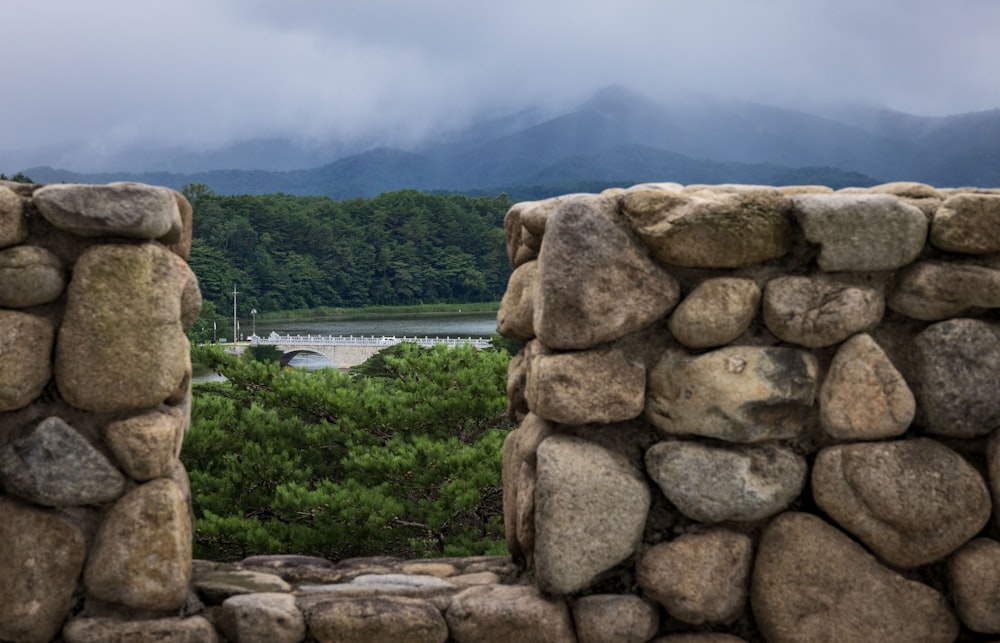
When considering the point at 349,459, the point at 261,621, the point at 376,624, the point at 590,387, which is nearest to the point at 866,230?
the point at 590,387

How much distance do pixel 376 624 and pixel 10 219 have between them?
1.62 m

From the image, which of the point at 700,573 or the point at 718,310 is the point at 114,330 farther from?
the point at 700,573

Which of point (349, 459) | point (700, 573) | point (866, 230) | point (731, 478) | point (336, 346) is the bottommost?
point (336, 346)

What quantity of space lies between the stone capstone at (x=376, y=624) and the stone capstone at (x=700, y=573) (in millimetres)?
663

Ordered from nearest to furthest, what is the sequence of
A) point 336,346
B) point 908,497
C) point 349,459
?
point 908,497 < point 349,459 < point 336,346

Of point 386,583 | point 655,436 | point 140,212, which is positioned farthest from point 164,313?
point 655,436

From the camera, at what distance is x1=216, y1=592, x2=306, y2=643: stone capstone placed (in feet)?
9.84

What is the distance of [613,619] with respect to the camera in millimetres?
2926

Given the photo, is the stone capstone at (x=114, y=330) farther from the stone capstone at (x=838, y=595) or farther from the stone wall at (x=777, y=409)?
the stone capstone at (x=838, y=595)

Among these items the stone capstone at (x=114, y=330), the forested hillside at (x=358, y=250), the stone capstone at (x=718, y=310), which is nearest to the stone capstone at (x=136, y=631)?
the stone capstone at (x=114, y=330)

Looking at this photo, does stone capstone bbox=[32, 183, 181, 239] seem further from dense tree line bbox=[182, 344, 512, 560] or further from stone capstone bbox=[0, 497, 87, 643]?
dense tree line bbox=[182, 344, 512, 560]

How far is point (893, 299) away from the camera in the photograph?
293 centimetres

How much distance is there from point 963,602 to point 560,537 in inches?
46.8

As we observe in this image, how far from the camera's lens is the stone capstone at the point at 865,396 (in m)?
2.85
